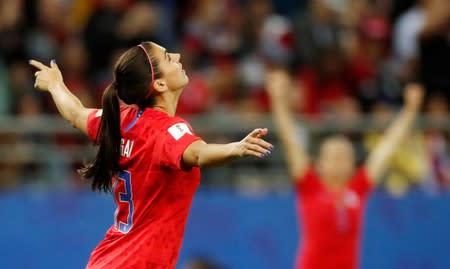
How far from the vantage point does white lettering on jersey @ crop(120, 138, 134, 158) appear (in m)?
6.02

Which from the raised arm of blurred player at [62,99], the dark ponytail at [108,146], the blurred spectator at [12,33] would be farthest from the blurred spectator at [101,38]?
the dark ponytail at [108,146]

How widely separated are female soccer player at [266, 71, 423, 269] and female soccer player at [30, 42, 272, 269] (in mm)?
3220

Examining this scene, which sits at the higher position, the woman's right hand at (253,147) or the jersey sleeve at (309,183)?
the jersey sleeve at (309,183)

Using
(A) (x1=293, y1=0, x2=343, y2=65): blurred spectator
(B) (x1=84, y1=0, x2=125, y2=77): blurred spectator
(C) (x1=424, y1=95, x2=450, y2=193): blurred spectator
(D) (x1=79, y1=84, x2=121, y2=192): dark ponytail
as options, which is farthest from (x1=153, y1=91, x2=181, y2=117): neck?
(A) (x1=293, y1=0, x2=343, y2=65): blurred spectator

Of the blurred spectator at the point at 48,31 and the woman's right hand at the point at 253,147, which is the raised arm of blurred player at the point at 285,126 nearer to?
the blurred spectator at the point at 48,31

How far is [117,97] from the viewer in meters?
6.08

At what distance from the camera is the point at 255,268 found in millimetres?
11273

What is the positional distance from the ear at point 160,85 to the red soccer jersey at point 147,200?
0.40 feet

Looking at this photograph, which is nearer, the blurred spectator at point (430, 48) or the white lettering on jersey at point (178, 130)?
the white lettering on jersey at point (178, 130)

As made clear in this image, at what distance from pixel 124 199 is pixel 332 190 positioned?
3.93 m

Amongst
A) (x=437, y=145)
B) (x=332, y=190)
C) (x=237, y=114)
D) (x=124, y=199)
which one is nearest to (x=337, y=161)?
(x=332, y=190)

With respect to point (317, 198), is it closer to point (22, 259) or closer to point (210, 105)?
point (210, 105)

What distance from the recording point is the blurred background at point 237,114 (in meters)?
10.8

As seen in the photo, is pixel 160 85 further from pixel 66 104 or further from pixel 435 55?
pixel 435 55
